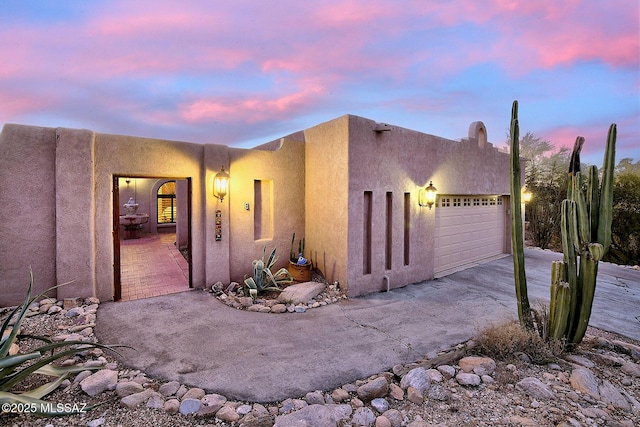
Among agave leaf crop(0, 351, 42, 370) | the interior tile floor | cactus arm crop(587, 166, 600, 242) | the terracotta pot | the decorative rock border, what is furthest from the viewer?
the terracotta pot

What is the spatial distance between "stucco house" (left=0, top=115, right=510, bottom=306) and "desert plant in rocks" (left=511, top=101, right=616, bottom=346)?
2890mm

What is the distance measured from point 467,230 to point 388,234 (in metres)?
3.77

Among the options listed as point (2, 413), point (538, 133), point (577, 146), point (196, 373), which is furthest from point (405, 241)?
point (538, 133)

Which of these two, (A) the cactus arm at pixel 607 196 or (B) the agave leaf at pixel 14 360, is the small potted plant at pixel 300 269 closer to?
(B) the agave leaf at pixel 14 360

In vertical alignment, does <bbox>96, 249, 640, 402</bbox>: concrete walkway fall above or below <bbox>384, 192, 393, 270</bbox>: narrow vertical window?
below

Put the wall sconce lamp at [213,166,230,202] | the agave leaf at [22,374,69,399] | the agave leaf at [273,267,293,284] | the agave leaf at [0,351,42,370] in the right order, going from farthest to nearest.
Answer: the agave leaf at [273,267,293,284] → the wall sconce lamp at [213,166,230,202] → the agave leaf at [22,374,69,399] → the agave leaf at [0,351,42,370]

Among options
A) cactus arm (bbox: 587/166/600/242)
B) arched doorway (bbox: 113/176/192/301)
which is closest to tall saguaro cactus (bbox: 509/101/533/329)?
cactus arm (bbox: 587/166/600/242)

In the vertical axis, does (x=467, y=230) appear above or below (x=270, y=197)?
below

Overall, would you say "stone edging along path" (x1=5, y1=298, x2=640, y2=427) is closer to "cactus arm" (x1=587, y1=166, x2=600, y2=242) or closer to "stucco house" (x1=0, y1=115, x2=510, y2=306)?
"cactus arm" (x1=587, y1=166, x2=600, y2=242)

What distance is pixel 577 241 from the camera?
334cm

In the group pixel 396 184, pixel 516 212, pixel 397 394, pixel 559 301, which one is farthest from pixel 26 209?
pixel 559 301

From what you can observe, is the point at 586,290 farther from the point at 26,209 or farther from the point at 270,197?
the point at 26,209

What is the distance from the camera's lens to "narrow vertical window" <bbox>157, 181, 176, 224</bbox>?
14227mm

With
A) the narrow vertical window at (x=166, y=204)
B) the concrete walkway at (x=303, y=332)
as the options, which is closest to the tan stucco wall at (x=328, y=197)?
the concrete walkway at (x=303, y=332)
